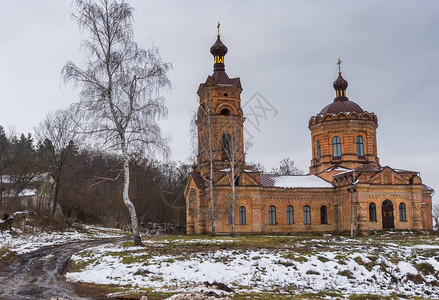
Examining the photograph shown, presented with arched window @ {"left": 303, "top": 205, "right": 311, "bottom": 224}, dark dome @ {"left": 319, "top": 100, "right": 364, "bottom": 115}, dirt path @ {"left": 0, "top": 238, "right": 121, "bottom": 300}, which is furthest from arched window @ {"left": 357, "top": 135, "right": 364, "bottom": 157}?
dirt path @ {"left": 0, "top": 238, "right": 121, "bottom": 300}

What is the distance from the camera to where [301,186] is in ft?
132

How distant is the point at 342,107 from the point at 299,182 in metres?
9.85

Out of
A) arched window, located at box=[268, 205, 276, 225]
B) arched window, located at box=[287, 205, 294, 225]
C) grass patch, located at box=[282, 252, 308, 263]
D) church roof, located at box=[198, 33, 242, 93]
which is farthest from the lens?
church roof, located at box=[198, 33, 242, 93]

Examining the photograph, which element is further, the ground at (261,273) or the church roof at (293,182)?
the church roof at (293,182)

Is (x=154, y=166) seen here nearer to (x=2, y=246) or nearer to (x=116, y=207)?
(x=116, y=207)

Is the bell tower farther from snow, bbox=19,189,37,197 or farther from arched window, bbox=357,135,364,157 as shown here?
snow, bbox=19,189,37,197

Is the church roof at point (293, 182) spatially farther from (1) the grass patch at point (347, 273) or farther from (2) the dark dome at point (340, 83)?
(1) the grass patch at point (347, 273)

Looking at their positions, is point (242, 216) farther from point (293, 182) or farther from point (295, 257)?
point (295, 257)

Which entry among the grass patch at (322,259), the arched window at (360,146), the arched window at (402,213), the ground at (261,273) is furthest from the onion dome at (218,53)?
the grass patch at (322,259)

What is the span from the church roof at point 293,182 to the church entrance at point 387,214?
5135 millimetres

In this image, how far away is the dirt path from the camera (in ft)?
39.7

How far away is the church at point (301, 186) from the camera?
1442 inches

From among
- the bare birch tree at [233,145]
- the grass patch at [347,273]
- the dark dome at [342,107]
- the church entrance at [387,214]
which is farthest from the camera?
the dark dome at [342,107]

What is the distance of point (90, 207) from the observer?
46438 millimetres
